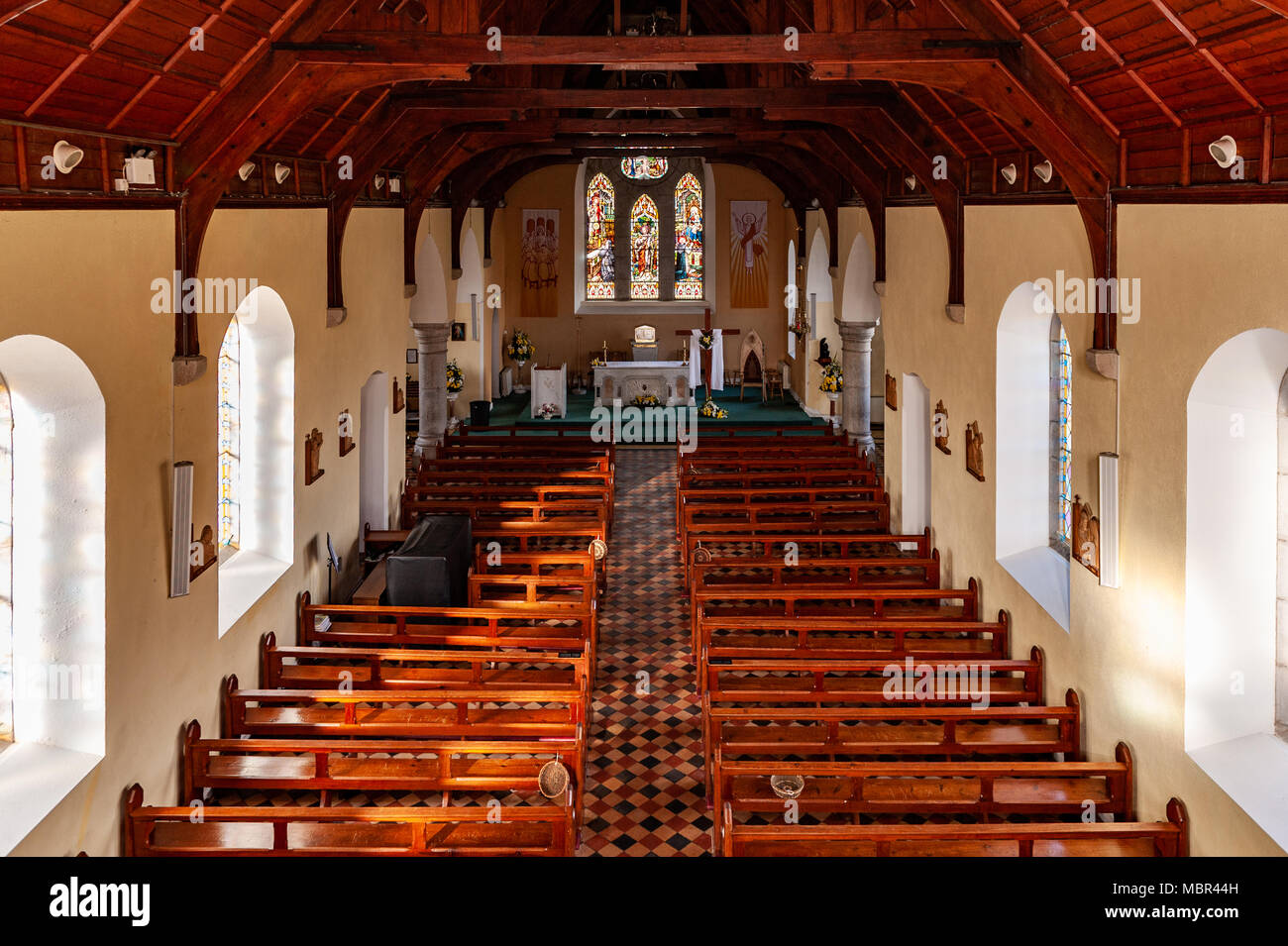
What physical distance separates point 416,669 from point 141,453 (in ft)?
11.4

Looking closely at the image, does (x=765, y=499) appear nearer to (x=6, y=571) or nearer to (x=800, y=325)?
(x=6, y=571)

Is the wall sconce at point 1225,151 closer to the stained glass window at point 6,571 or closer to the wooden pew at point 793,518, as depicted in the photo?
the stained glass window at point 6,571

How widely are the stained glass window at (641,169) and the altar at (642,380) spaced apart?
23.9ft

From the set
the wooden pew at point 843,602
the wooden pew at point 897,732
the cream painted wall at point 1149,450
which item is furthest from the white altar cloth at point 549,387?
the wooden pew at point 897,732

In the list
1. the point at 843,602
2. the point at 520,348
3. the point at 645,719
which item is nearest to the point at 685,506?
the point at 843,602

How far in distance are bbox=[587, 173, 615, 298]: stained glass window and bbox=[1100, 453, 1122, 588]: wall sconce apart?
23.9 m

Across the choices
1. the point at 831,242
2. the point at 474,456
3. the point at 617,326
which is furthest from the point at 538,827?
the point at 617,326

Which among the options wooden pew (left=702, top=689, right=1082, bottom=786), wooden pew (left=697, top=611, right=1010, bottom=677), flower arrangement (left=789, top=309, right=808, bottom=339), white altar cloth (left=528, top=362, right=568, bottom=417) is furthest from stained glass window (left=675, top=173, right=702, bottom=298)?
wooden pew (left=702, top=689, right=1082, bottom=786)

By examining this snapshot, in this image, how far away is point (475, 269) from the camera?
27031 mm

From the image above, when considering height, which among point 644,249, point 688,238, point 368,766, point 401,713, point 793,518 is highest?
point 688,238

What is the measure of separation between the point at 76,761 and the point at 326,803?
2.22 metres

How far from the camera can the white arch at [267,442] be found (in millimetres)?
11781

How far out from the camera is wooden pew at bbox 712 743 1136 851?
26.5 feet

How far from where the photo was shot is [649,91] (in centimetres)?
1373
